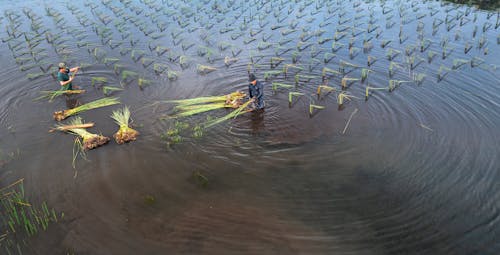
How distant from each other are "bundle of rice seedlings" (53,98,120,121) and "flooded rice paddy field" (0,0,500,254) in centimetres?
18

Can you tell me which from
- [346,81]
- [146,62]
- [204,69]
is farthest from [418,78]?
[146,62]

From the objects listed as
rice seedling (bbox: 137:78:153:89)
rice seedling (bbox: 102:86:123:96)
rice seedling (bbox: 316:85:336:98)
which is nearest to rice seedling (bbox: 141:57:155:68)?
rice seedling (bbox: 137:78:153:89)

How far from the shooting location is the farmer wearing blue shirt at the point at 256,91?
7.24 metres

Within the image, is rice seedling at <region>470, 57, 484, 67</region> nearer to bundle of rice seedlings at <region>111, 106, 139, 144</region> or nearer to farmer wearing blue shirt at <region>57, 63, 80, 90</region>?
bundle of rice seedlings at <region>111, 106, 139, 144</region>

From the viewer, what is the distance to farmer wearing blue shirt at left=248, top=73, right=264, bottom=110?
23.8 feet

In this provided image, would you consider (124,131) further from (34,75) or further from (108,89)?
(34,75)

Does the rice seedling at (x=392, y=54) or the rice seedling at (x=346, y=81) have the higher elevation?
the rice seedling at (x=392, y=54)

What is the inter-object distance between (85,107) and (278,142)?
506 cm

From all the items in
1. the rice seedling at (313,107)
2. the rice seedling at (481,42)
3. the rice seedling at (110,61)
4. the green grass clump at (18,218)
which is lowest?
the green grass clump at (18,218)

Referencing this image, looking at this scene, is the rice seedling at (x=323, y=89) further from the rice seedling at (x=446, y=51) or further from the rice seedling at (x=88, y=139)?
the rice seedling at (x=88, y=139)

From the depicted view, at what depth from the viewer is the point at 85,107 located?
307 inches

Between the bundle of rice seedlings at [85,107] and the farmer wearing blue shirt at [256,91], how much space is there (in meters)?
3.71

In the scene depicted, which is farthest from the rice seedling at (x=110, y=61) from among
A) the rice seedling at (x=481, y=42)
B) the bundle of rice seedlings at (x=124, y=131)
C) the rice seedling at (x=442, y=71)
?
the rice seedling at (x=481, y=42)

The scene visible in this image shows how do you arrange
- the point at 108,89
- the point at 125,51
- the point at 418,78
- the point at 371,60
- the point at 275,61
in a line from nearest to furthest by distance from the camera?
the point at 418,78
the point at 108,89
the point at 371,60
the point at 275,61
the point at 125,51
